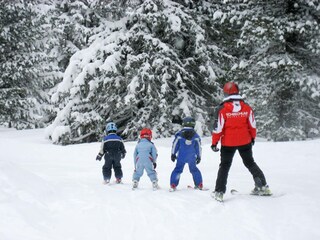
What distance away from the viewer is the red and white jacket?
648cm

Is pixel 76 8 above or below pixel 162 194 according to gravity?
above

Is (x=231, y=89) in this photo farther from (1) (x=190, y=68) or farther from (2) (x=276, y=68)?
(1) (x=190, y=68)

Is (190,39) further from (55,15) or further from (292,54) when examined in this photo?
(55,15)

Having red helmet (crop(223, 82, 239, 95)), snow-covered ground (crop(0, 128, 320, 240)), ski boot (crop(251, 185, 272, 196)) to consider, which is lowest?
snow-covered ground (crop(0, 128, 320, 240))

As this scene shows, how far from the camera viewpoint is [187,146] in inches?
308

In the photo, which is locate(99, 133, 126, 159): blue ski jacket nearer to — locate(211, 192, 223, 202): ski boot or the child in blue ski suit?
the child in blue ski suit

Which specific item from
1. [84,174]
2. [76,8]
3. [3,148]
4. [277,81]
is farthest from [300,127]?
[76,8]

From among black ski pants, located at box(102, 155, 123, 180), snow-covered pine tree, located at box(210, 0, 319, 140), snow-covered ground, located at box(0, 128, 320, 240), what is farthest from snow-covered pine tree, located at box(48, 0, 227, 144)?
snow-covered ground, located at box(0, 128, 320, 240)

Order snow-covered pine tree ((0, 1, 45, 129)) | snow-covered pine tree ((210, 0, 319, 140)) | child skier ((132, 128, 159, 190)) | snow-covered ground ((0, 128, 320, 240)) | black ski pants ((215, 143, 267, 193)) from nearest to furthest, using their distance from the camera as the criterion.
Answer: snow-covered ground ((0, 128, 320, 240)), black ski pants ((215, 143, 267, 193)), child skier ((132, 128, 159, 190)), snow-covered pine tree ((210, 0, 319, 140)), snow-covered pine tree ((0, 1, 45, 129))

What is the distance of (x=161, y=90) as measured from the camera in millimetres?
14984

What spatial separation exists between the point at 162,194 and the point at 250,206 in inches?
74.4

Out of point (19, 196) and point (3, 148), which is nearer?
point (19, 196)

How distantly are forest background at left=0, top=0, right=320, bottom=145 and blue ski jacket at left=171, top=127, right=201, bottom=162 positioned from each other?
7168 mm

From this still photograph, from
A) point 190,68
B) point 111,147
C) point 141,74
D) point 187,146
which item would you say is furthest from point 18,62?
point 187,146
